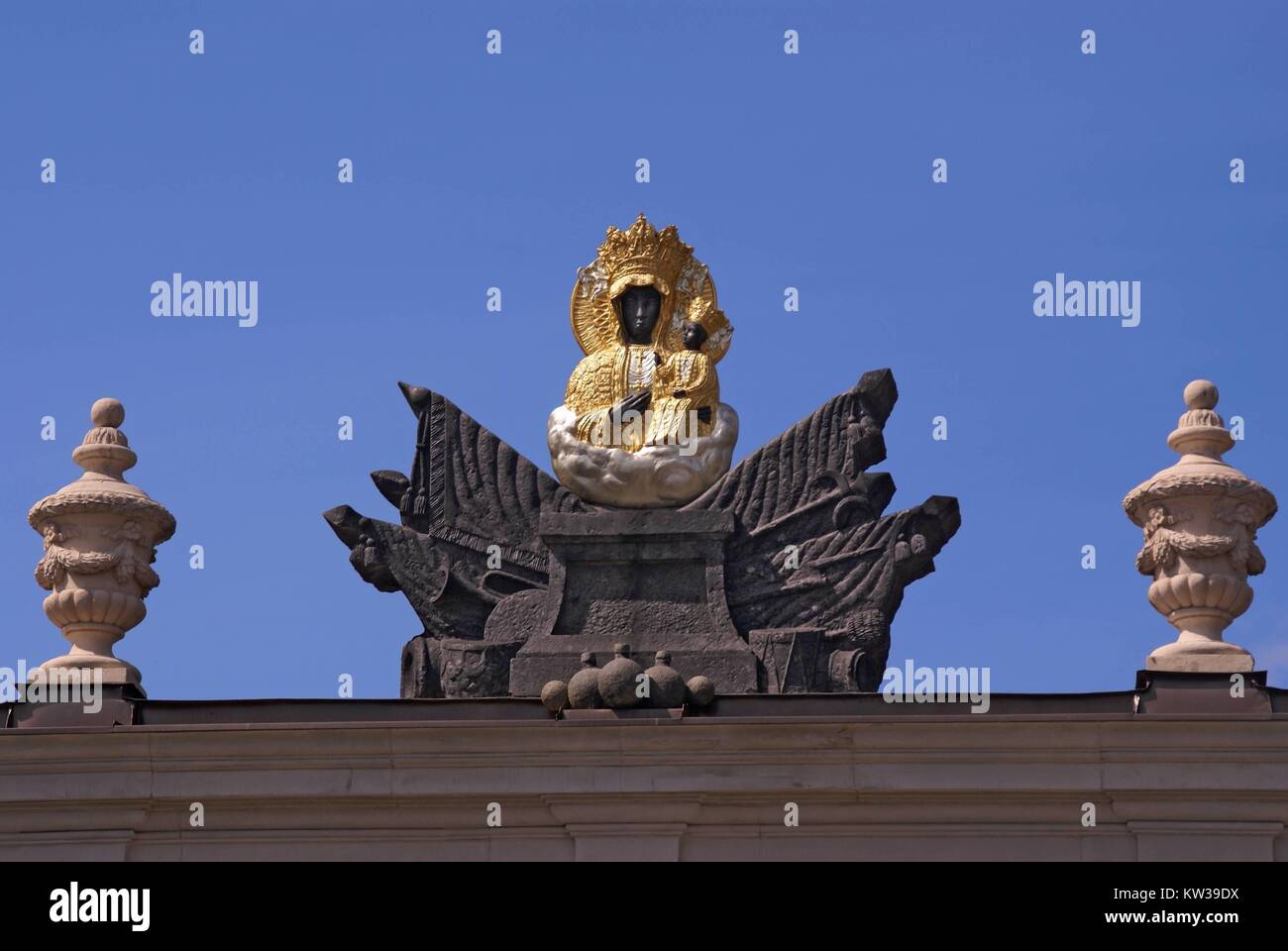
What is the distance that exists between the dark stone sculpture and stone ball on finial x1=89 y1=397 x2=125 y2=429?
77.2 inches

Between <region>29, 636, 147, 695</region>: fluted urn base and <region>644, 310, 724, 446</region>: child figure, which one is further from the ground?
<region>644, 310, 724, 446</region>: child figure

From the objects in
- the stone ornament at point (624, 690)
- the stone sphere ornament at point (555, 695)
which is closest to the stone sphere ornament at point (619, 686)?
the stone ornament at point (624, 690)

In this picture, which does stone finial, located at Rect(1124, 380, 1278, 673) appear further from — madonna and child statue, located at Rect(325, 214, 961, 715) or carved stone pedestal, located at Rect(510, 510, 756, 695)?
carved stone pedestal, located at Rect(510, 510, 756, 695)

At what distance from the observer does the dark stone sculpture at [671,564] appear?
27.3 metres

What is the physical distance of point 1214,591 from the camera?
88.0ft

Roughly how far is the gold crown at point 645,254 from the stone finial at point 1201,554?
427 centimetres

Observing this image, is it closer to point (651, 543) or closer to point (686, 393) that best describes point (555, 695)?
point (651, 543)

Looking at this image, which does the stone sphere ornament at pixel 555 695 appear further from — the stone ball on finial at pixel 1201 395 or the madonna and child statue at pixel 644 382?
the stone ball on finial at pixel 1201 395

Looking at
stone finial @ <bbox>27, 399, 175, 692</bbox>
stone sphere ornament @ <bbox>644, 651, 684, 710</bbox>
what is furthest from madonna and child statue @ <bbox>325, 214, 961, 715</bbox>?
stone finial @ <bbox>27, 399, 175, 692</bbox>

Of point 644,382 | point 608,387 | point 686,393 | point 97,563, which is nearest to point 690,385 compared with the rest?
point 686,393

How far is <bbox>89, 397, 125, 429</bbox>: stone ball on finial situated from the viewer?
28422mm

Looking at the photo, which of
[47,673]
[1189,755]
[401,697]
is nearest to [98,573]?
[47,673]
